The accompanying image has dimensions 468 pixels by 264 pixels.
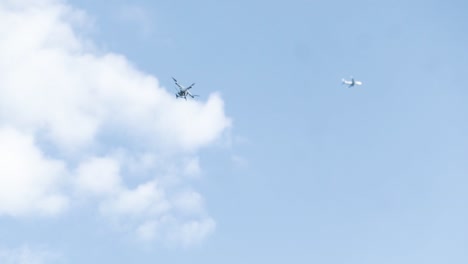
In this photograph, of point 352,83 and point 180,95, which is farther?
point 180,95

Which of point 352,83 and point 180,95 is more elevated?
point 180,95

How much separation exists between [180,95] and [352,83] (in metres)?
65.8

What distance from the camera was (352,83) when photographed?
132875 millimetres

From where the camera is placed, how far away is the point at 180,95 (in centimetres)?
17838
